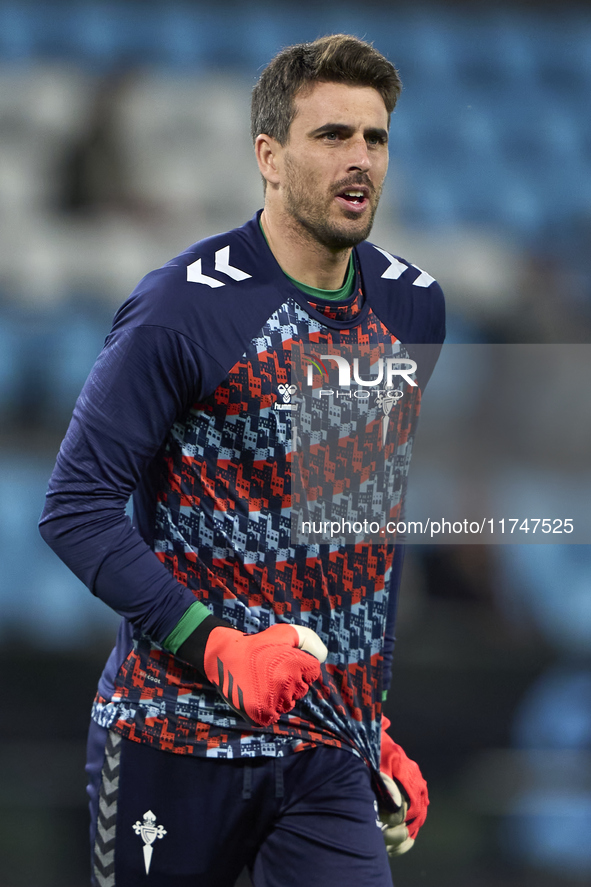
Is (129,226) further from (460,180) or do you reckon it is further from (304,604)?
(304,604)

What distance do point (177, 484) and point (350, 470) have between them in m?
0.26

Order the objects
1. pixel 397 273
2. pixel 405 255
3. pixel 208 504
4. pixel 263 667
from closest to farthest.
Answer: pixel 263 667
pixel 208 504
pixel 397 273
pixel 405 255

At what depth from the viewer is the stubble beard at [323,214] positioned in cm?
138

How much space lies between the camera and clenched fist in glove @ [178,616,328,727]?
124 centimetres

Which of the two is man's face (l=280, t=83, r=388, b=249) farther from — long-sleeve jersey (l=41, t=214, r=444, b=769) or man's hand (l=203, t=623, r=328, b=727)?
man's hand (l=203, t=623, r=328, b=727)

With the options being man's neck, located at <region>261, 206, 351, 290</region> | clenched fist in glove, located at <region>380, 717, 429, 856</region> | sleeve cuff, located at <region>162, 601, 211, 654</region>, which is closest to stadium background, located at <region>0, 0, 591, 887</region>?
clenched fist in glove, located at <region>380, 717, 429, 856</region>

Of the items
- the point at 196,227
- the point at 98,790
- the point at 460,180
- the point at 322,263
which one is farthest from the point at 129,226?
the point at 98,790

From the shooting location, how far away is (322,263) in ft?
4.71

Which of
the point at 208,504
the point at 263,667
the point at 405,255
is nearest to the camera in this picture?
the point at 263,667

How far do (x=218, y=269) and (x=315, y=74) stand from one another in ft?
0.99

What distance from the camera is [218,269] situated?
4.59 feet

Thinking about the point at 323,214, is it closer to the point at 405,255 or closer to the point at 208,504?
the point at 208,504

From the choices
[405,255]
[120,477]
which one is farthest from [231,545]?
[405,255]

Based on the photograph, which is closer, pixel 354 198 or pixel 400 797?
pixel 354 198
